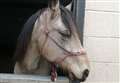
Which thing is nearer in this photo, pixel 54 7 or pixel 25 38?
pixel 54 7

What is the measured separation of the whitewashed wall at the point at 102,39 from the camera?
226 cm

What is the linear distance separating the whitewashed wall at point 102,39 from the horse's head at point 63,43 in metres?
0.44

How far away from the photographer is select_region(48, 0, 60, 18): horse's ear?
179 centimetres

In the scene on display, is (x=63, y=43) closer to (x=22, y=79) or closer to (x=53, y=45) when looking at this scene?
(x=53, y=45)

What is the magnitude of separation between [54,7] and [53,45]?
0.19m

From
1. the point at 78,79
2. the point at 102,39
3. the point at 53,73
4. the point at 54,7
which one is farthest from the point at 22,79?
the point at 102,39

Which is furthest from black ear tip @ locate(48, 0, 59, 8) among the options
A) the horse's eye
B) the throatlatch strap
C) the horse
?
the throatlatch strap

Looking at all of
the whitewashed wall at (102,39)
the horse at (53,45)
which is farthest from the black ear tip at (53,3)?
the whitewashed wall at (102,39)

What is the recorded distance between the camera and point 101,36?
2.28 m

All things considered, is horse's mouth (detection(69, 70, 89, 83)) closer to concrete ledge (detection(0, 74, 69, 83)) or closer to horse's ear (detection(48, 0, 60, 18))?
A: concrete ledge (detection(0, 74, 69, 83))

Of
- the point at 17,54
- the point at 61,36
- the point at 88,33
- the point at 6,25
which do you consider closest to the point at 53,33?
the point at 61,36

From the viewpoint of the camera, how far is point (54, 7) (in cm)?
181

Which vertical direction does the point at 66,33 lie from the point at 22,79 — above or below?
above

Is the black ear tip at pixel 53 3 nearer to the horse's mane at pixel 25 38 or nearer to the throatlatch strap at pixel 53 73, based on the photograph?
the horse's mane at pixel 25 38
